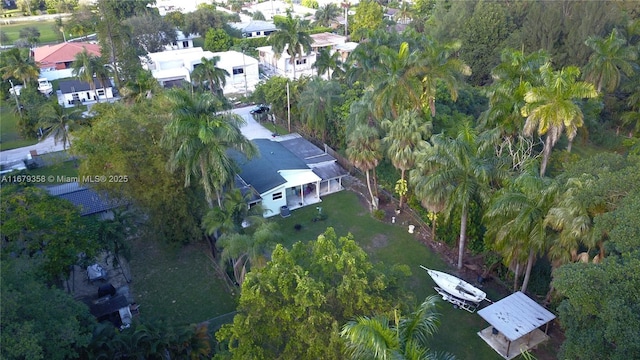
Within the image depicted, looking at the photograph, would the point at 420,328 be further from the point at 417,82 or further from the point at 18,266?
the point at 417,82

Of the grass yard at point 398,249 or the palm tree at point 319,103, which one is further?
the palm tree at point 319,103

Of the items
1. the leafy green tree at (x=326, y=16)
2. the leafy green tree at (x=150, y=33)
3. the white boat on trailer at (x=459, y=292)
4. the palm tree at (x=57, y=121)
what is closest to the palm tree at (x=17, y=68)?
the palm tree at (x=57, y=121)

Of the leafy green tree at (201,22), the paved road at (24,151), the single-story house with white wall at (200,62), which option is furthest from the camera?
the leafy green tree at (201,22)

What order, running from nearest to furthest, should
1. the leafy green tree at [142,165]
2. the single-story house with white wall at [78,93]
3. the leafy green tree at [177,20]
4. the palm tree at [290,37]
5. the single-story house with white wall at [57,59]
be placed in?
the leafy green tree at [142,165] → the palm tree at [290,37] → the single-story house with white wall at [78,93] → the single-story house with white wall at [57,59] → the leafy green tree at [177,20]

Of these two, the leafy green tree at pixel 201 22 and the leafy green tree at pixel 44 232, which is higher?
the leafy green tree at pixel 201 22

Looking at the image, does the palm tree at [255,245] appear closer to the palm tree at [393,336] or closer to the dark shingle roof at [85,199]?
the palm tree at [393,336]

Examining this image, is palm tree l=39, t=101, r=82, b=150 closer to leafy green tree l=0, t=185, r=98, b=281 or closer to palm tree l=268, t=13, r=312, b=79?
leafy green tree l=0, t=185, r=98, b=281

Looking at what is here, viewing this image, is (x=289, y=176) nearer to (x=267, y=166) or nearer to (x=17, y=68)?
(x=267, y=166)

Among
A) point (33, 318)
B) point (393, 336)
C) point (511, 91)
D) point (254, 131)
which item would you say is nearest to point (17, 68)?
point (254, 131)
